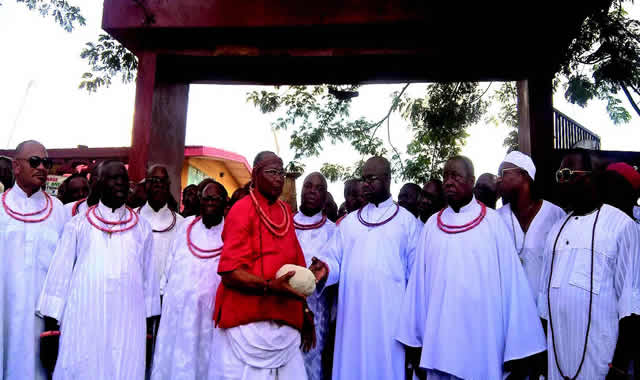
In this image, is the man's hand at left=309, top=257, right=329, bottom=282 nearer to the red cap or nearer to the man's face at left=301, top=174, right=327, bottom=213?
the man's face at left=301, top=174, right=327, bottom=213

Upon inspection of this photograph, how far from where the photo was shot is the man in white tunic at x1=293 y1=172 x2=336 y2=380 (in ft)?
17.0

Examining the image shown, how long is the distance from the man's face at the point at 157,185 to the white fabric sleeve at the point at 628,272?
455 cm

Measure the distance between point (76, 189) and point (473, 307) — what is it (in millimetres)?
4775

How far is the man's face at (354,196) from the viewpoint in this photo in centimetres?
687

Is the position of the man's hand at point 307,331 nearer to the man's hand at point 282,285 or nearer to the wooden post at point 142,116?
the man's hand at point 282,285

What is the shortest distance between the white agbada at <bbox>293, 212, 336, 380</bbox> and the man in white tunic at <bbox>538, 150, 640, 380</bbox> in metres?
2.07

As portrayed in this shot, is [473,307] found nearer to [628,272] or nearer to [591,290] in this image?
[591,290]

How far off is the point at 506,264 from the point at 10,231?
4248mm

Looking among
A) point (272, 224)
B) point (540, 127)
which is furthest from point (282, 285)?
point (540, 127)

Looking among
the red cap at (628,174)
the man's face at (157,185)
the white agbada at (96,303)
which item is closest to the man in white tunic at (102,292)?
the white agbada at (96,303)

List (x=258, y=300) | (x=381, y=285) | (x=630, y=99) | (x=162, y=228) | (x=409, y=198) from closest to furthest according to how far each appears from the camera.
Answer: (x=258, y=300), (x=381, y=285), (x=162, y=228), (x=409, y=198), (x=630, y=99)

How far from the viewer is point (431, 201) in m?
6.21

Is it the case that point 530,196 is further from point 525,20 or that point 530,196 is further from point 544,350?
point 525,20

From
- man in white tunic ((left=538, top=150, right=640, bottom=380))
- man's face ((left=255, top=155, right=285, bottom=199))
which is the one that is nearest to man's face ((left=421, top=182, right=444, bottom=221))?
man in white tunic ((left=538, top=150, right=640, bottom=380))
